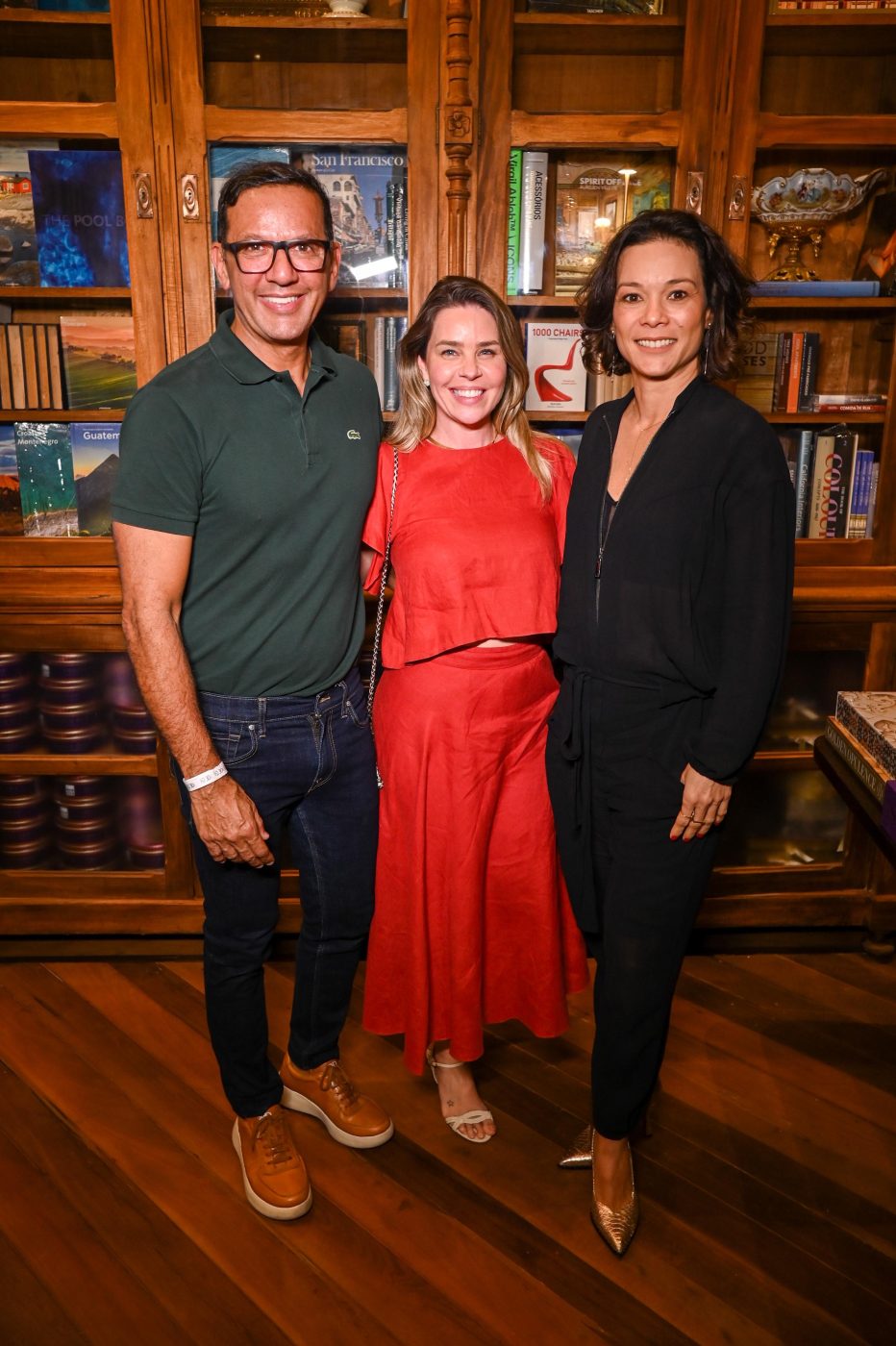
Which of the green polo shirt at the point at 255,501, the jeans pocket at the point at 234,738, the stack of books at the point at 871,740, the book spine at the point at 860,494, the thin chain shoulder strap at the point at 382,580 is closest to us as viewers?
the stack of books at the point at 871,740

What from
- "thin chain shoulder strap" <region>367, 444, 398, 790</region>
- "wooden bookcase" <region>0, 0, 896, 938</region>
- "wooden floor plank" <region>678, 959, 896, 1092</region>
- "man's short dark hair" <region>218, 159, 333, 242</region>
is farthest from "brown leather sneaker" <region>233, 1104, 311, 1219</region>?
"man's short dark hair" <region>218, 159, 333, 242</region>

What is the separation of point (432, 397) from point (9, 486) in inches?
49.1

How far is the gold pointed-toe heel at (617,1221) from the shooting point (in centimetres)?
164

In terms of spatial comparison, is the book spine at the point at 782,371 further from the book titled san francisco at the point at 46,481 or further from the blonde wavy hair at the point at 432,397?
the book titled san francisco at the point at 46,481

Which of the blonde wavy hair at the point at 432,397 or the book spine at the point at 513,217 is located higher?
the book spine at the point at 513,217

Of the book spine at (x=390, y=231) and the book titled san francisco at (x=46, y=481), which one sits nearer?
the book spine at (x=390, y=231)

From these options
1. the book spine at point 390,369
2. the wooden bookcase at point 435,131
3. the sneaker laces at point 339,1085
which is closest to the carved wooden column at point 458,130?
the wooden bookcase at point 435,131

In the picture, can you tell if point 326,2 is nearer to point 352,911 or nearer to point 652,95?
point 652,95

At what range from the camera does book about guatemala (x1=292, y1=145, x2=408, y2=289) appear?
7.45 ft

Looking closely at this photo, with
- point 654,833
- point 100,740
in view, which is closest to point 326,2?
point 100,740

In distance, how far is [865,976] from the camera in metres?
2.46

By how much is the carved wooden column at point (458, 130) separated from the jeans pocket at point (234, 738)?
1214mm

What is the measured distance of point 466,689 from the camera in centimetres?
170

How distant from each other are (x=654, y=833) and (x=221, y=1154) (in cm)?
103
